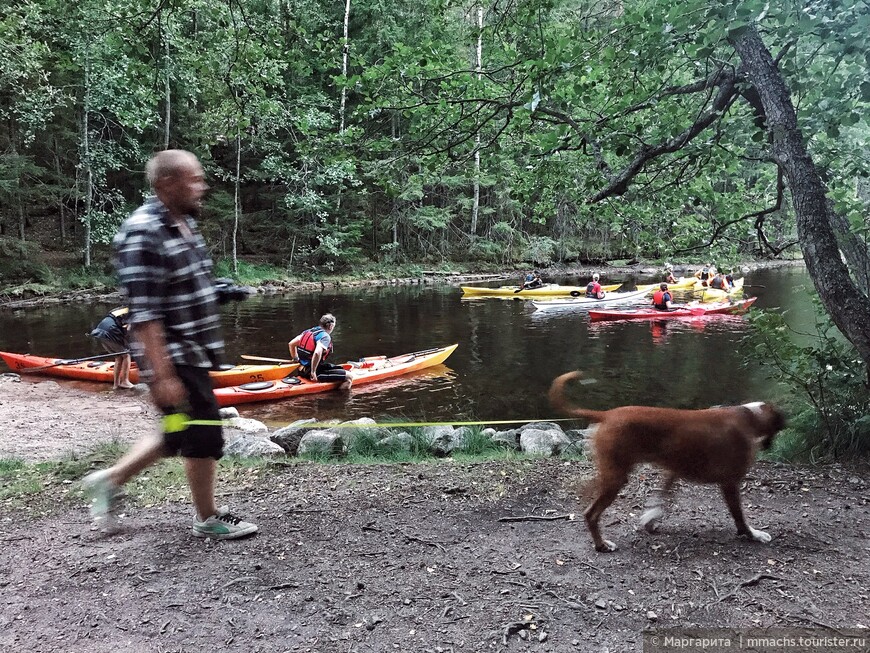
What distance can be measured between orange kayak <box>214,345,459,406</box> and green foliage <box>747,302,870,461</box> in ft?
23.1

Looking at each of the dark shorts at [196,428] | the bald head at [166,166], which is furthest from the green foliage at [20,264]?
the dark shorts at [196,428]

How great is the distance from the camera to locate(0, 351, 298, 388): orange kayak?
32.8ft

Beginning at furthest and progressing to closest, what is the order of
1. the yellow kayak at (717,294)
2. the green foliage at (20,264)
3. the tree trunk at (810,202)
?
1. the yellow kayak at (717,294)
2. the green foliage at (20,264)
3. the tree trunk at (810,202)

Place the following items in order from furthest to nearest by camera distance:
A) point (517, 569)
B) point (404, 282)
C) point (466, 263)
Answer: point (466, 263) < point (404, 282) < point (517, 569)

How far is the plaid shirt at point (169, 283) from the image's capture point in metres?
2.52

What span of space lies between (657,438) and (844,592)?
1.00 m

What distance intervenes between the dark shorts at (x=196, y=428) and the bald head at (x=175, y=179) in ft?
2.63

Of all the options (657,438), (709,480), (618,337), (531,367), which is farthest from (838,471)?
(618,337)

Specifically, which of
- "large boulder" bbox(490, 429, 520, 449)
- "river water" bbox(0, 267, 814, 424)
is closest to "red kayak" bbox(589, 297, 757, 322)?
"river water" bbox(0, 267, 814, 424)

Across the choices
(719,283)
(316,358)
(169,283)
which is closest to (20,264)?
(316,358)

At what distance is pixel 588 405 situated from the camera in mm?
9258

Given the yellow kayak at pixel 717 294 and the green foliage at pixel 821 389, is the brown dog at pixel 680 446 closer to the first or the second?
the green foliage at pixel 821 389

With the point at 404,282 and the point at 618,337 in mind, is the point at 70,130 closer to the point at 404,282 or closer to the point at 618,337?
the point at 404,282

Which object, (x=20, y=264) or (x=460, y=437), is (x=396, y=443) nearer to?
(x=460, y=437)
